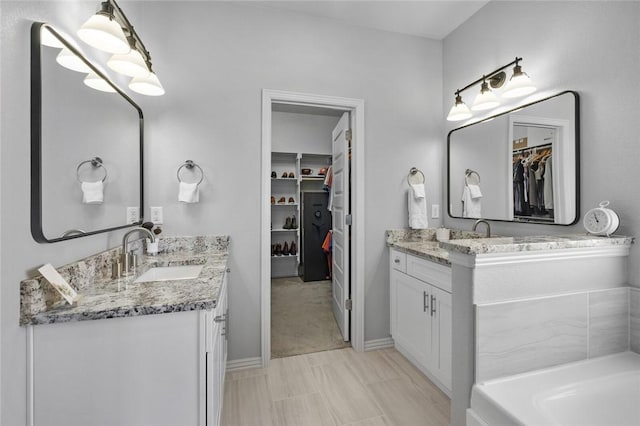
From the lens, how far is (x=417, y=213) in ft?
8.09

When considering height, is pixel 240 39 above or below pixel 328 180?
above

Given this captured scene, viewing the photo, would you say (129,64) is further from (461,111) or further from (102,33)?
(461,111)

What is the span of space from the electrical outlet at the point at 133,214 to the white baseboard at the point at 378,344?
202 centimetres

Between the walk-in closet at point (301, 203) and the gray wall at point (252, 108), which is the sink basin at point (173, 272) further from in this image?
the walk-in closet at point (301, 203)

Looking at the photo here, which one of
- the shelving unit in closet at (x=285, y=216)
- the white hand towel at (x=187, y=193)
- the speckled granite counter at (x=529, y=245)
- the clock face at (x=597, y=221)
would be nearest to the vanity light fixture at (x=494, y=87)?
the clock face at (x=597, y=221)

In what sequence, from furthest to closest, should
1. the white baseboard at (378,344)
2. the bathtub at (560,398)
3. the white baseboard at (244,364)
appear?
the white baseboard at (378,344) < the white baseboard at (244,364) < the bathtub at (560,398)

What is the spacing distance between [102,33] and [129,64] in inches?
11.5

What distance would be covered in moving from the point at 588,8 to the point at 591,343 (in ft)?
5.65

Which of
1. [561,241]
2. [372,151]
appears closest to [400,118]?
[372,151]

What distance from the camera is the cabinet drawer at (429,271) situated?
177cm

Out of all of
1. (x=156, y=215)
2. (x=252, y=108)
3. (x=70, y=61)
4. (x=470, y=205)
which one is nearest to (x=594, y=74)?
(x=470, y=205)

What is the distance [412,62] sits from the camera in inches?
101

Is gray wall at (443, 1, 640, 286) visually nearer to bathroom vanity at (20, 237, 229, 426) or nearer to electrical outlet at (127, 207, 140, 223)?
bathroom vanity at (20, 237, 229, 426)

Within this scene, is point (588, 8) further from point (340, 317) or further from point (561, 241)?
point (340, 317)
